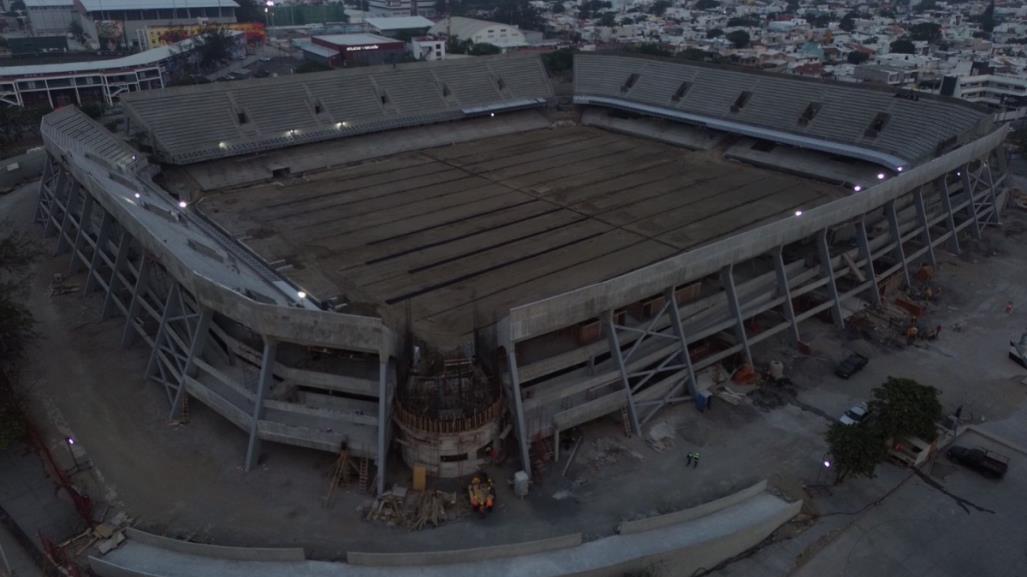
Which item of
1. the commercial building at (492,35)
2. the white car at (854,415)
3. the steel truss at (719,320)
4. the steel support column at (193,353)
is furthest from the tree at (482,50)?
the white car at (854,415)

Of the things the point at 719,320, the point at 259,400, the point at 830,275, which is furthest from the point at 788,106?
the point at 259,400

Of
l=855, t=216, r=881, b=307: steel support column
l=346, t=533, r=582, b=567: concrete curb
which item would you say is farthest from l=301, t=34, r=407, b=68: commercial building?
l=346, t=533, r=582, b=567: concrete curb

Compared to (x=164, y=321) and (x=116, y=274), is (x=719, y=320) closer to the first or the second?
(x=164, y=321)

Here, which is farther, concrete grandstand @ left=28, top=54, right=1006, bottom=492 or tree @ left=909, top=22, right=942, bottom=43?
tree @ left=909, top=22, right=942, bottom=43

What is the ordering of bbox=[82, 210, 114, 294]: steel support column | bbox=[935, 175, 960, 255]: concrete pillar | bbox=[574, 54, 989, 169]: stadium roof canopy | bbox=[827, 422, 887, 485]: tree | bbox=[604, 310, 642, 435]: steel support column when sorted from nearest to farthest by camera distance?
bbox=[827, 422, 887, 485]: tree < bbox=[604, 310, 642, 435]: steel support column < bbox=[82, 210, 114, 294]: steel support column < bbox=[935, 175, 960, 255]: concrete pillar < bbox=[574, 54, 989, 169]: stadium roof canopy

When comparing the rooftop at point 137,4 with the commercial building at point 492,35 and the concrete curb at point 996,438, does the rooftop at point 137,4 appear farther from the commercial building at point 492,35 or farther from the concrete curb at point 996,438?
the concrete curb at point 996,438

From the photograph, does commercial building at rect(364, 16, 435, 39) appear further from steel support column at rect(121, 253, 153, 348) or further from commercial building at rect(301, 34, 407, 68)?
steel support column at rect(121, 253, 153, 348)

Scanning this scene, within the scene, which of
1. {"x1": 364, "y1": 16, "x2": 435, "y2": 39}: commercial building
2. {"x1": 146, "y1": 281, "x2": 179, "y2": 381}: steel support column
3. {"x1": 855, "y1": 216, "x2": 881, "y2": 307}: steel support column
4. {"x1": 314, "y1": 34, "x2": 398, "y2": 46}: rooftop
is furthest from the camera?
{"x1": 364, "y1": 16, "x2": 435, "y2": 39}: commercial building

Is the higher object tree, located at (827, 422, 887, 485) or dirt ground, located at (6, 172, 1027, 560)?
tree, located at (827, 422, 887, 485)
